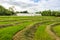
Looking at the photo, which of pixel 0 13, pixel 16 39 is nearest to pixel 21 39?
pixel 16 39

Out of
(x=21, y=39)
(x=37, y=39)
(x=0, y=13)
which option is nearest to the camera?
(x=21, y=39)

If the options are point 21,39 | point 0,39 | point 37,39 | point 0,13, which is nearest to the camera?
point 0,39

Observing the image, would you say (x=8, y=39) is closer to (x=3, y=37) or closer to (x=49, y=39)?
(x=3, y=37)

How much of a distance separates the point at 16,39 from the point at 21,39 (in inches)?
37.4

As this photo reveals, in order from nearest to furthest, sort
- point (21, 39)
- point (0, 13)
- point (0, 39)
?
point (0, 39) < point (21, 39) < point (0, 13)

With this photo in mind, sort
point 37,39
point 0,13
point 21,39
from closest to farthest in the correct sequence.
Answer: point 21,39, point 37,39, point 0,13

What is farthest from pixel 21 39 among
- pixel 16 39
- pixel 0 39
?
pixel 0 39

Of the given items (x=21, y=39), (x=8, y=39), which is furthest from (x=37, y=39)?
(x=8, y=39)

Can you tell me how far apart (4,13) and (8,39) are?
4540 inches

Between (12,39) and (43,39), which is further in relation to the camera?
(43,39)

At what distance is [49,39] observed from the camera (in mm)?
24031

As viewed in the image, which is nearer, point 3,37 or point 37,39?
point 3,37

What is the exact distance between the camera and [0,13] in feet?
426

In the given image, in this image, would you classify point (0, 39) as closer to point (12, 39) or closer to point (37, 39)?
point (12, 39)
